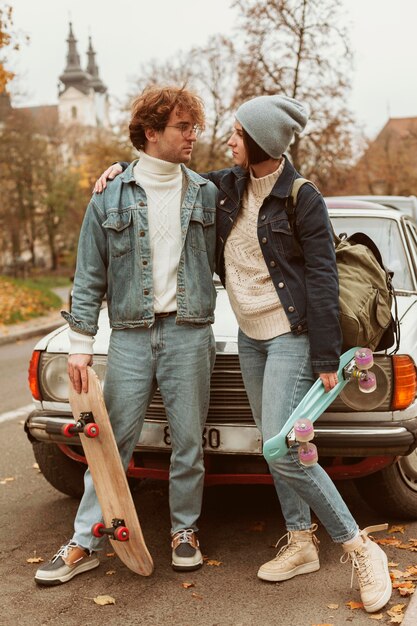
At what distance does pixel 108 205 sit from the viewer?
3824 mm

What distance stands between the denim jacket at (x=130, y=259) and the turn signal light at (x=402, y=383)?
894 mm

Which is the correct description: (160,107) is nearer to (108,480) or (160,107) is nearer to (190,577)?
(108,480)

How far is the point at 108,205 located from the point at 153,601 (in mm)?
1662

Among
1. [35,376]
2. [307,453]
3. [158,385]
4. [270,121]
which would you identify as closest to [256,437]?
[158,385]

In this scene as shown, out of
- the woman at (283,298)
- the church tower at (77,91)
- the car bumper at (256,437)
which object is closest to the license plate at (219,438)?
the car bumper at (256,437)

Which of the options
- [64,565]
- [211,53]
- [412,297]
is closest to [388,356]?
[412,297]

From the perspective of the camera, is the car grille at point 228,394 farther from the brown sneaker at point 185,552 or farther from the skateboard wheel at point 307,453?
the skateboard wheel at point 307,453

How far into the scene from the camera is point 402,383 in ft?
13.1

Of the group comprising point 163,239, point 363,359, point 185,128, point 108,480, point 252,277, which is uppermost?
point 185,128

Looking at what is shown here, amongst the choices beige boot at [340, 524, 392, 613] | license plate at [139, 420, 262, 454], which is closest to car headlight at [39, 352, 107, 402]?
license plate at [139, 420, 262, 454]

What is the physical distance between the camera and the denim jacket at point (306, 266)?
3488 millimetres

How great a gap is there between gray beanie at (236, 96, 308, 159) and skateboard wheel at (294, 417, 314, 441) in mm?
1054

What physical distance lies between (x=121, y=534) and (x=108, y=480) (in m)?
0.23

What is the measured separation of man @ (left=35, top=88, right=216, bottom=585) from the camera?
12.5ft
